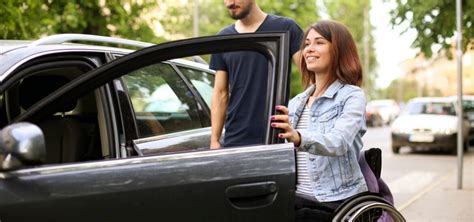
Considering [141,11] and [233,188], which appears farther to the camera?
[141,11]

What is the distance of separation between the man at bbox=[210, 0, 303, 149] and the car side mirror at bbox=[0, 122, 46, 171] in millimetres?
1013

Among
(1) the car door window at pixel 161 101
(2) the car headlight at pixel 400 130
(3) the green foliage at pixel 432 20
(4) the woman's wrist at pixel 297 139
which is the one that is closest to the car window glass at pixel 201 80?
(1) the car door window at pixel 161 101

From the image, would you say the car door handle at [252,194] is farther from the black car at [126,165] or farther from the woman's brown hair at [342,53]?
the woman's brown hair at [342,53]

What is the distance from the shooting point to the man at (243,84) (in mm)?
2939

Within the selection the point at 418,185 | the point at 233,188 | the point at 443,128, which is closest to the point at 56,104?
the point at 233,188

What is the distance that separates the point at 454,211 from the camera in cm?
689

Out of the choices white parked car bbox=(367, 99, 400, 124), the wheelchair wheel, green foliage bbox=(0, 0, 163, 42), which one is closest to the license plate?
green foliage bbox=(0, 0, 163, 42)

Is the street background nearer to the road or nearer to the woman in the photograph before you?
the road

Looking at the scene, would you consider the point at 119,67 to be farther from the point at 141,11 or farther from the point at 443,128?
the point at 443,128

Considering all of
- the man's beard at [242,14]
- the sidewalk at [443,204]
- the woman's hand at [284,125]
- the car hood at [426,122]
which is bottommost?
the sidewalk at [443,204]

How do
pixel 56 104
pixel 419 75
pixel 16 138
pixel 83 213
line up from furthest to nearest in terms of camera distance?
pixel 419 75, pixel 56 104, pixel 83 213, pixel 16 138

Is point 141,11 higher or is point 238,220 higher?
point 141,11

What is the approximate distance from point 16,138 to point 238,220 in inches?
34.6

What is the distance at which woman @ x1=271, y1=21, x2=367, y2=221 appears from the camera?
2.73 meters
